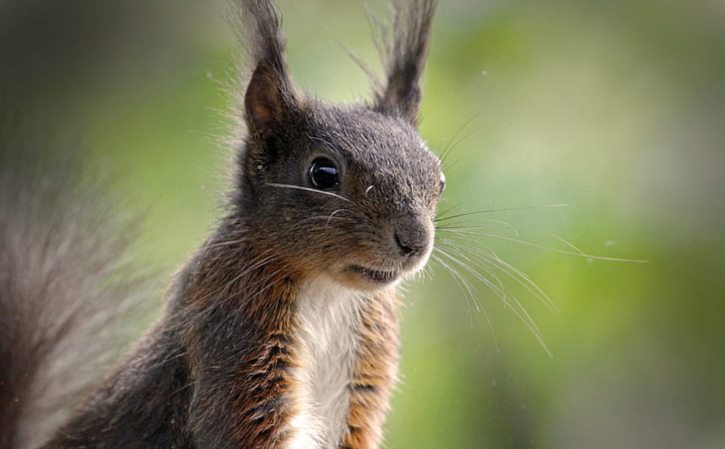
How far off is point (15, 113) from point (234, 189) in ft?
2.28

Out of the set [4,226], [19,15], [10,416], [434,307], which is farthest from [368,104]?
[19,15]

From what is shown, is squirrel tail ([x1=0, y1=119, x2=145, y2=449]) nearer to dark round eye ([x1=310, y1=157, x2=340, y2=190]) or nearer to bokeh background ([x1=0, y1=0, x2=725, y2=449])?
bokeh background ([x1=0, y1=0, x2=725, y2=449])

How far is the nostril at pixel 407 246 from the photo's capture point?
3.88ft

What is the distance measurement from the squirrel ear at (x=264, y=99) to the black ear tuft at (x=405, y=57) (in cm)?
18

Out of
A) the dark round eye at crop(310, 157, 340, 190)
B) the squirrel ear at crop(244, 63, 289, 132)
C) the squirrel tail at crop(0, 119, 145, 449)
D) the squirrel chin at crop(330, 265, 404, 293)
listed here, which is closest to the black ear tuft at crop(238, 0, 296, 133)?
the squirrel ear at crop(244, 63, 289, 132)

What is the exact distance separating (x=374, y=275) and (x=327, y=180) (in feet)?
0.46

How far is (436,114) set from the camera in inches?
63.9

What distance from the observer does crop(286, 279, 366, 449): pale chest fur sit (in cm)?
139

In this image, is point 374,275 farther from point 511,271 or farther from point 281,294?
point 511,271

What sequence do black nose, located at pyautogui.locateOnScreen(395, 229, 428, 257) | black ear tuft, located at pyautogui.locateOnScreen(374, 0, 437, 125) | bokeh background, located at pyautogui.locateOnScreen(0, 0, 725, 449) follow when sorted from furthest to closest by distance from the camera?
bokeh background, located at pyautogui.locateOnScreen(0, 0, 725, 449)
black ear tuft, located at pyautogui.locateOnScreen(374, 0, 437, 125)
black nose, located at pyautogui.locateOnScreen(395, 229, 428, 257)

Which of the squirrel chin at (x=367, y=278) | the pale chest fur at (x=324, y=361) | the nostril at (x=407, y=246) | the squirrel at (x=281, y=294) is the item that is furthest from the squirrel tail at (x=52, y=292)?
the nostril at (x=407, y=246)

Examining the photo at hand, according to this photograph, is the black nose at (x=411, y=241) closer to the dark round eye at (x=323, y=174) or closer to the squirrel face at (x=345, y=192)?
the squirrel face at (x=345, y=192)

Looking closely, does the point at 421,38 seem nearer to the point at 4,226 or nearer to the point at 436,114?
the point at 436,114

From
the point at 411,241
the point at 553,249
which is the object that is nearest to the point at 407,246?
the point at 411,241
